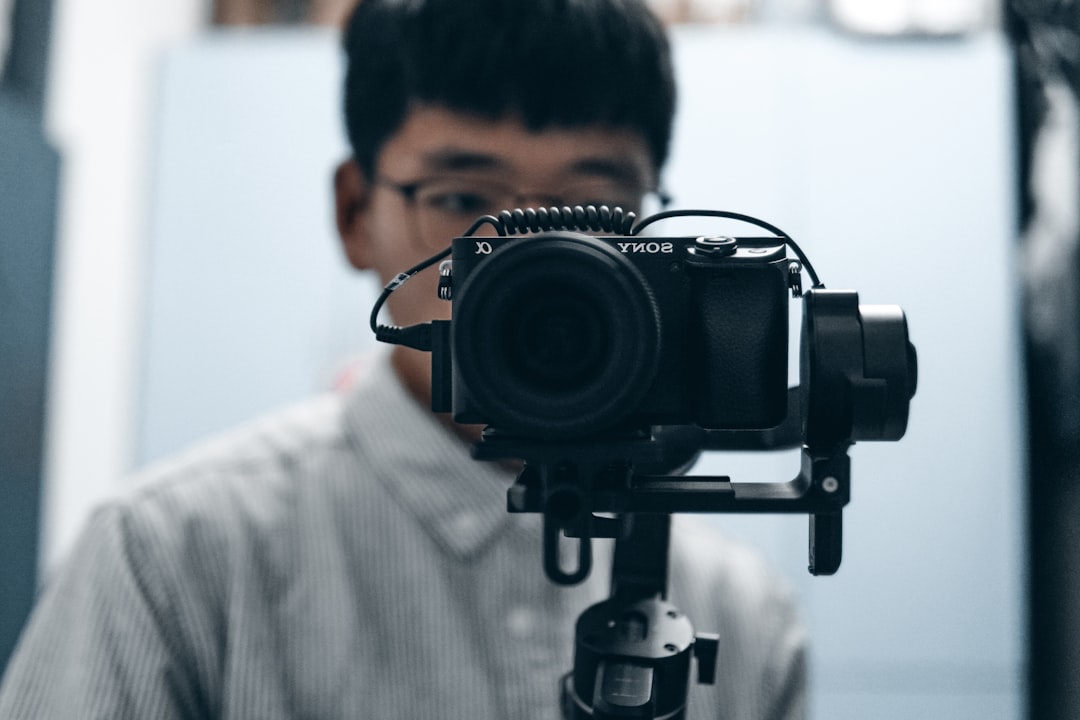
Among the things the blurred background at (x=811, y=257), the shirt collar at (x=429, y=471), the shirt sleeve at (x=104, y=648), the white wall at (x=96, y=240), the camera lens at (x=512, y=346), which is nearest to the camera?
the camera lens at (x=512, y=346)

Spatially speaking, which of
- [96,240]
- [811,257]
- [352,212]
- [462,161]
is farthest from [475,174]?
[96,240]

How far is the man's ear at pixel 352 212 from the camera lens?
0.68 m

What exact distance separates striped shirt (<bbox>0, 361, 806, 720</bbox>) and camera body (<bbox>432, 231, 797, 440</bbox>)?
0.30 metres

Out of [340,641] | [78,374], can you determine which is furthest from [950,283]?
[78,374]

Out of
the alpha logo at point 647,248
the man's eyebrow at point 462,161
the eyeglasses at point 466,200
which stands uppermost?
the man's eyebrow at point 462,161

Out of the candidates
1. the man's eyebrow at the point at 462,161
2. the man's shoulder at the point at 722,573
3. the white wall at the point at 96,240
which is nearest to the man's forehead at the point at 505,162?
the man's eyebrow at the point at 462,161

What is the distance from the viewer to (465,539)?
0.64m

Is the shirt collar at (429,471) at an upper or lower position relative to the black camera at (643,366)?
lower

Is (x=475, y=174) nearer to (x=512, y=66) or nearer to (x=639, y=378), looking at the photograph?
(x=512, y=66)

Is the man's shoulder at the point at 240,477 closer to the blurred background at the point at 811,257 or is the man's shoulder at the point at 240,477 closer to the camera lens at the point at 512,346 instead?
the camera lens at the point at 512,346

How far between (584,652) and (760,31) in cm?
140

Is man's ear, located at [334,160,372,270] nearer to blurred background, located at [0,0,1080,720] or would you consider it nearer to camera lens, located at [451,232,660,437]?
camera lens, located at [451,232,660,437]

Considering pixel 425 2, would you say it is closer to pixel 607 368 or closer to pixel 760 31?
pixel 607 368

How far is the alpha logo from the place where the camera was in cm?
35
